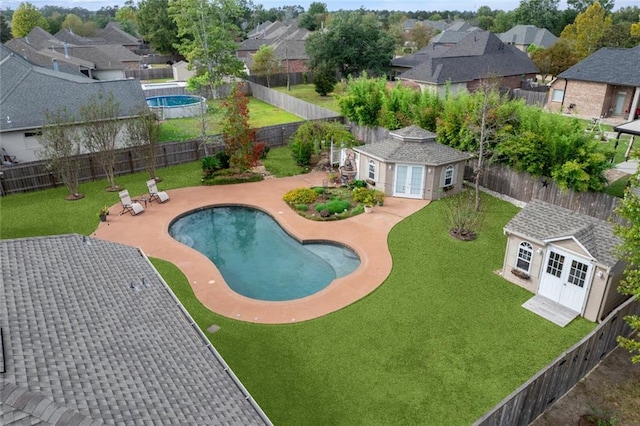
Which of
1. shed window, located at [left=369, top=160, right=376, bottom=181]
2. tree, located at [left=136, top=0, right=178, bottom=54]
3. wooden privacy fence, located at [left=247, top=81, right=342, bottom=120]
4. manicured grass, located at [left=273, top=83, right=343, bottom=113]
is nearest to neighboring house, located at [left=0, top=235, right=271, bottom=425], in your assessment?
shed window, located at [left=369, top=160, right=376, bottom=181]

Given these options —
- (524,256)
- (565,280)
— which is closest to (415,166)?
(524,256)

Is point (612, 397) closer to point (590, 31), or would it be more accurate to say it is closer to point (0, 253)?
point (0, 253)

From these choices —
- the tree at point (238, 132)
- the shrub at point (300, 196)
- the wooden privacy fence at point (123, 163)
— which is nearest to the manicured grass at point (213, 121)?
the tree at point (238, 132)

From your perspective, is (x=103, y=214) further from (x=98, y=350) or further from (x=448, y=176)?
(x=448, y=176)

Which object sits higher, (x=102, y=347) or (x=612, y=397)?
(x=102, y=347)

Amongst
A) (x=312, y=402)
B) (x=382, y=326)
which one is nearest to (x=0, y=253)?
(x=312, y=402)
